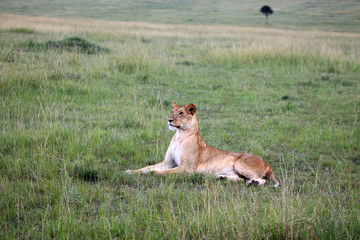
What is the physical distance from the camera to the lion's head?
528 cm

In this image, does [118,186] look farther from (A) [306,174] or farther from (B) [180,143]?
(A) [306,174]

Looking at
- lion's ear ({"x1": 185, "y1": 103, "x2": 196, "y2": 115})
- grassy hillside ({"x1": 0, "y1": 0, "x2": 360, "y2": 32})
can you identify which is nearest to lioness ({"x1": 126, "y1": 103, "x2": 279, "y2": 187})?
lion's ear ({"x1": 185, "y1": 103, "x2": 196, "y2": 115})

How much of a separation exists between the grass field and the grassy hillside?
44618mm

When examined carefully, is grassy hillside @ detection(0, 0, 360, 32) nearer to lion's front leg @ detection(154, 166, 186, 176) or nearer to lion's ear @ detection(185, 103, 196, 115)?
lion's ear @ detection(185, 103, 196, 115)

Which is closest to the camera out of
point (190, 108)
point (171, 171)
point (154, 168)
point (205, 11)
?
point (171, 171)

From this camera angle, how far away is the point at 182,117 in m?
5.36

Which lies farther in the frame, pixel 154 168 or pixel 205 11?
pixel 205 11

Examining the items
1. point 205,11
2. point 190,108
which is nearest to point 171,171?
point 190,108

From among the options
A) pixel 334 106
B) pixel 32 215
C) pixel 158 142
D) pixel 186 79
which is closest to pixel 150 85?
pixel 186 79

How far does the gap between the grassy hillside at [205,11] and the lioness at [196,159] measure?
51.5m

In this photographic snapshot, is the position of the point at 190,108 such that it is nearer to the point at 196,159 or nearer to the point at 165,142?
the point at 196,159

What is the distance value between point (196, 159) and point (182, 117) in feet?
2.16

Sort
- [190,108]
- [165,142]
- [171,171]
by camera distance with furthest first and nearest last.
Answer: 1. [165,142]
2. [190,108]
3. [171,171]

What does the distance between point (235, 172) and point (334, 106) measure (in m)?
5.38
